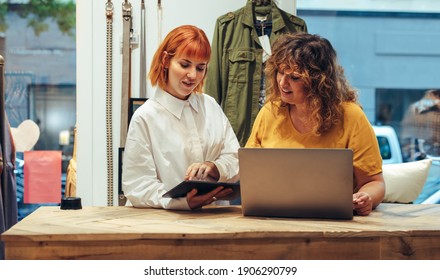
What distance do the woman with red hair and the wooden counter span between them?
0.49 meters

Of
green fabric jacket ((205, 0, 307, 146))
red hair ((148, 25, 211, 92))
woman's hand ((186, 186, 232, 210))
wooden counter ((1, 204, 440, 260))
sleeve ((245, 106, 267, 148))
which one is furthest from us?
green fabric jacket ((205, 0, 307, 146))

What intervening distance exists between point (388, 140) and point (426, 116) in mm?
353

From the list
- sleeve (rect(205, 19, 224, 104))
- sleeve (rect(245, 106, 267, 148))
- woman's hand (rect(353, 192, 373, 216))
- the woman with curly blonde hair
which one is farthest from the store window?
woman's hand (rect(353, 192, 373, 216))

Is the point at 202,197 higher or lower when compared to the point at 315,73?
lower

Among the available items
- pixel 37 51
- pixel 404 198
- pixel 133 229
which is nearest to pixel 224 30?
pixel 404 198

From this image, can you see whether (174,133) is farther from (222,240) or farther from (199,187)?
(222,240)

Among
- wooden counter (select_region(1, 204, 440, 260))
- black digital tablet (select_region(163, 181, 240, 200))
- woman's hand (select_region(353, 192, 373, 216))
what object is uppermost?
black digital tablet (select_region(163, 181, 240, 200))

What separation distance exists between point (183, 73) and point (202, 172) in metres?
0.42

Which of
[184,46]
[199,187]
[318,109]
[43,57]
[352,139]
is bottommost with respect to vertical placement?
[199,187]

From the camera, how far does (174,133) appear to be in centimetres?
279

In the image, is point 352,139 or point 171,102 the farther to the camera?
point 171,102

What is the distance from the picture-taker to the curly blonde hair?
103 inches

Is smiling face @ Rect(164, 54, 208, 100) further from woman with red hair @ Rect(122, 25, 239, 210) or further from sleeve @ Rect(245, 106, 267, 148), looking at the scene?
sleeve @ Rect(245, 106, 267, 148)

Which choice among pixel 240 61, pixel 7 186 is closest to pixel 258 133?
pixel 240 61
